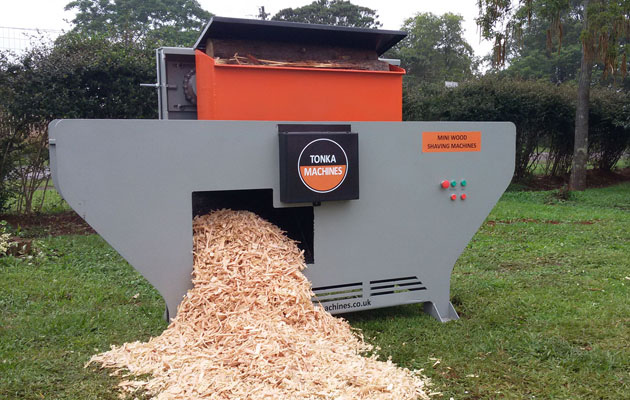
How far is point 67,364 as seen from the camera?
10.2 ft

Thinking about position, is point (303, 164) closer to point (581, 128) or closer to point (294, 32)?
point (294, 32)

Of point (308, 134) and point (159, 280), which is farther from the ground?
point (308, 134)

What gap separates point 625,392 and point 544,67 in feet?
114

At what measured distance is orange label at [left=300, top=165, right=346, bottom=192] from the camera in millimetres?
3309

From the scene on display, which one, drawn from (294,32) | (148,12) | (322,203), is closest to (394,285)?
(322,203)

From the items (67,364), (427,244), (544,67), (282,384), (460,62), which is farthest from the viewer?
(460,62)

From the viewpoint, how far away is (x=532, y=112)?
40.8 ft

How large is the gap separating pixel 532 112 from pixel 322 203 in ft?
33.8

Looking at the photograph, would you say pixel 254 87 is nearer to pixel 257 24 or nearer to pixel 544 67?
pixel 257 24

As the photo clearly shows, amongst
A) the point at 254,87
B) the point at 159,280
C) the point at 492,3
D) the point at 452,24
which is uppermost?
the point at 452,24

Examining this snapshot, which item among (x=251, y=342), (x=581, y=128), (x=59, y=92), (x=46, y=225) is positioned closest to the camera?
(x=251, y=342)

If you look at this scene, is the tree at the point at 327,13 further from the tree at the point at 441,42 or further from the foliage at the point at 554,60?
the foliage at the point at 554,60

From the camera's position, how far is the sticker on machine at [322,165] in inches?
129

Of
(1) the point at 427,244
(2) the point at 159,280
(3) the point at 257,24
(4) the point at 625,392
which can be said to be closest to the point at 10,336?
(2) the point at 159,280
